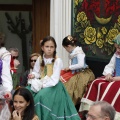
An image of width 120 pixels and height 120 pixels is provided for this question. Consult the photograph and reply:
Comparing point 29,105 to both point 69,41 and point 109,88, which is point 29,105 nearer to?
point 109,88

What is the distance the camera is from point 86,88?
6.13m

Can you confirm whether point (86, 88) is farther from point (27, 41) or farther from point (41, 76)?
point (27, 41)

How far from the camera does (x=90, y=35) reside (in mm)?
6605

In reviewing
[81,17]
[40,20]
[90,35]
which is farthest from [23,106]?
[40,20]

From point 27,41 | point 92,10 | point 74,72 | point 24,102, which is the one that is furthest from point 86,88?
point 27,41

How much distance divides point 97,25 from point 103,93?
58.3 inches

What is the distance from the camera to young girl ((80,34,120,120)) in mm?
5227

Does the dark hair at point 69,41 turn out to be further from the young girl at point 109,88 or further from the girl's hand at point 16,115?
the girl's hand at point 16,115

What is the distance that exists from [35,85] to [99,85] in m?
0.86

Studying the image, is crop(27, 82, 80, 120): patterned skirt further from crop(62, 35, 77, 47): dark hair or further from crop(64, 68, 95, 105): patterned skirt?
crop(62, 35, 77, 47): dark hair

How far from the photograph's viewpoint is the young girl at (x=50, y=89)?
5.27m

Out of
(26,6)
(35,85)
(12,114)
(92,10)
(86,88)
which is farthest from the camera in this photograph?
(26,6)

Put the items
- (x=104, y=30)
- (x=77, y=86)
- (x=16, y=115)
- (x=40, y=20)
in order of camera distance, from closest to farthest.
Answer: (x=16, y=115) < (x=77, y=86) < (x=104, y=30) < (x=40, y=20)

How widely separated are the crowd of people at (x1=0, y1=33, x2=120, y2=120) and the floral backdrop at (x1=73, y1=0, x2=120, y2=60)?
355 millimetres
